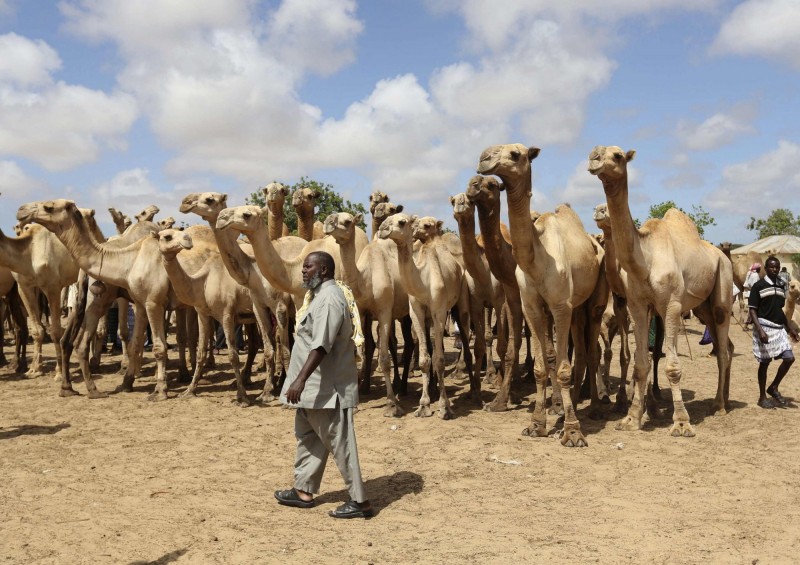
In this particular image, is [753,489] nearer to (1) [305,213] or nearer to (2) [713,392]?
(2) [713,392]

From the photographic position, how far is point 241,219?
8625 millimetres

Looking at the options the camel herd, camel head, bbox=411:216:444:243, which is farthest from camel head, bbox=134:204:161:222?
camel head, bbox=411:216:444:243

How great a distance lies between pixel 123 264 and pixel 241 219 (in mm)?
3204

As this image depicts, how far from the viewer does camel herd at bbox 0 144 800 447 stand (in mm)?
7719

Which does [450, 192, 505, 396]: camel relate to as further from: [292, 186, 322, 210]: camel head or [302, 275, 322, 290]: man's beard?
[302, 275, 322, 290]: man's beard

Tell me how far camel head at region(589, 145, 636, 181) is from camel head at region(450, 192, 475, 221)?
6.10ft

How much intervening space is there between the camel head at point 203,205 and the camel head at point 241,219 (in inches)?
31.7

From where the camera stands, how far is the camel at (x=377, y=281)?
8617mm

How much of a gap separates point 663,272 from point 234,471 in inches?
197

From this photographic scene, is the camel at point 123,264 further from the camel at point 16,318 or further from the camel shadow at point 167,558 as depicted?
the camel shadow at point 167,558

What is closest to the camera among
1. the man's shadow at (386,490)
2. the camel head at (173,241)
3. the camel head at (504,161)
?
the man's shadow at (386,490)

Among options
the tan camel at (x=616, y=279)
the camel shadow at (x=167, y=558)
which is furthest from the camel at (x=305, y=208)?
the camel shadow at (x=167, y=558)

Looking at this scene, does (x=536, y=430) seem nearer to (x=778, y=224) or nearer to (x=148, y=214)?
(x=148, y=214)

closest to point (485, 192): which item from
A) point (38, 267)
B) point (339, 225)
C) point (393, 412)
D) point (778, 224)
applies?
point (339, 225)
